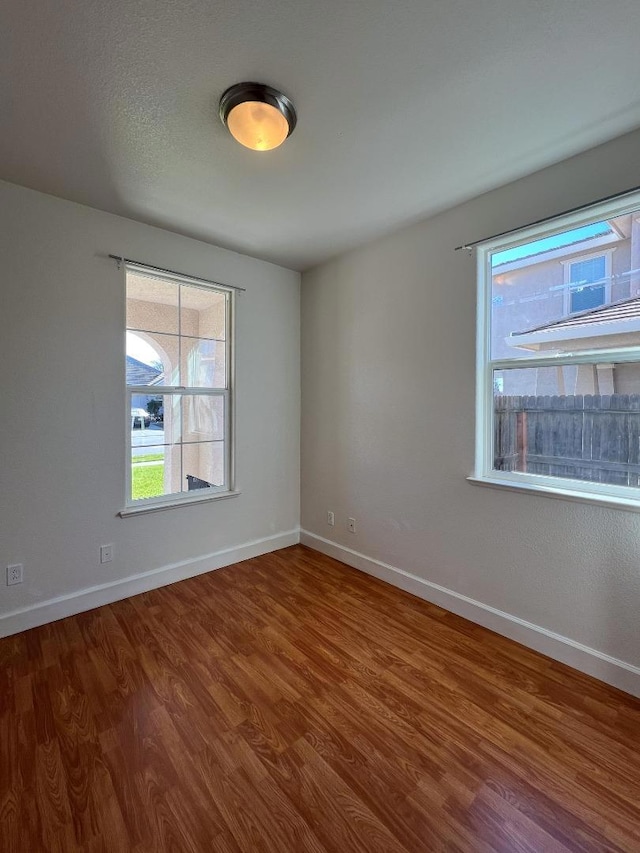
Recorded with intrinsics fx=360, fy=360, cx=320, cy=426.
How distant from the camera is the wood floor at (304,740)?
113 cm

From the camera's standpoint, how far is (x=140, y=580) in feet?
8.39

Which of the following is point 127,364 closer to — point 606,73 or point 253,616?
point 253,616

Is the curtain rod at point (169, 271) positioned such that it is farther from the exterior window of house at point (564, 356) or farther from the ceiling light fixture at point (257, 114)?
the exterior window of house at point (564, 356)

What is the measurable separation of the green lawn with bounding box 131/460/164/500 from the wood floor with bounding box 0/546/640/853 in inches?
31.6

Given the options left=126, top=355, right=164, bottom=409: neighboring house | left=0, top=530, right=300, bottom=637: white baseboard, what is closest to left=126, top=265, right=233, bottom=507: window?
left=126, top=355, right=164, bottom=409: neighboring house

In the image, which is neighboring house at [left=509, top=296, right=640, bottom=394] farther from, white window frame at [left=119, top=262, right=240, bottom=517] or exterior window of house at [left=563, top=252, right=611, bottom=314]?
white window frame at [left=119, top=262, right=240, bottom=517]

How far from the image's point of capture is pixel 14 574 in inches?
83.0

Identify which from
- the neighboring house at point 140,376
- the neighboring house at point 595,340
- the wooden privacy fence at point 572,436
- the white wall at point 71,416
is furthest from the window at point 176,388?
the neighboring house at point 595,340

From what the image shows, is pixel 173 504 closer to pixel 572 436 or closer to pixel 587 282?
pixel 572 436

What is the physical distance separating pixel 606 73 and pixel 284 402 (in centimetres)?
271

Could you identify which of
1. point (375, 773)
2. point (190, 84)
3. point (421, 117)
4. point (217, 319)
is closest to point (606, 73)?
point (421, 117)

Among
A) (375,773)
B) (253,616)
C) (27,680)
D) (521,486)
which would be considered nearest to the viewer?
(375,773)

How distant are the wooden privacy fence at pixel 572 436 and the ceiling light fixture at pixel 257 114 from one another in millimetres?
1815

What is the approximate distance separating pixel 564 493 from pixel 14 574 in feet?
10.2
